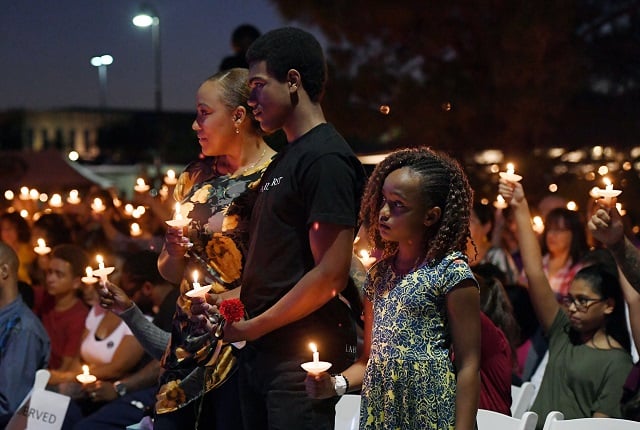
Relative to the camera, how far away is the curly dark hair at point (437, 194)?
2980mm

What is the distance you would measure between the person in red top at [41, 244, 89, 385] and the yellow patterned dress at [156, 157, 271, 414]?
3.10 metres

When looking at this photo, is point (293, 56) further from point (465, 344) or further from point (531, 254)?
point (531, 254)

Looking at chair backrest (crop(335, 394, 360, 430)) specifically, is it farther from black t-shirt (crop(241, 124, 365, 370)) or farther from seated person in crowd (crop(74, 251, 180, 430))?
seated person in crowd (crop(74, 251, 180, 430))

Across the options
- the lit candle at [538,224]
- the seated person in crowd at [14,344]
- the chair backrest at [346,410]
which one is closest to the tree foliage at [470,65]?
the lit candle at [538,224]

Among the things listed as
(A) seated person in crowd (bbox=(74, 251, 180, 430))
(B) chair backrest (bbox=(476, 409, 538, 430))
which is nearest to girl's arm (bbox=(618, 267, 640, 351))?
(B) chair backrest (bbox=(476, 409, 538, 430))

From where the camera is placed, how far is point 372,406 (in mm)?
2994

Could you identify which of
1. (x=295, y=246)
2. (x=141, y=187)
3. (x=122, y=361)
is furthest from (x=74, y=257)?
(x=295, y=246)

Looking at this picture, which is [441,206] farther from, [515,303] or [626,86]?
[626,86]

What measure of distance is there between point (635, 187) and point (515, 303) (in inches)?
91.5

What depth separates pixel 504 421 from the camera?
376 centimetres

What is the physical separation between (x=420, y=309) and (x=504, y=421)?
1064 millimetres

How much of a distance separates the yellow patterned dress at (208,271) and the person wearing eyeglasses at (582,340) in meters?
1.63

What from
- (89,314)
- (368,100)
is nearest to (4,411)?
(89,314)

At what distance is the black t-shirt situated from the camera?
296 cm
